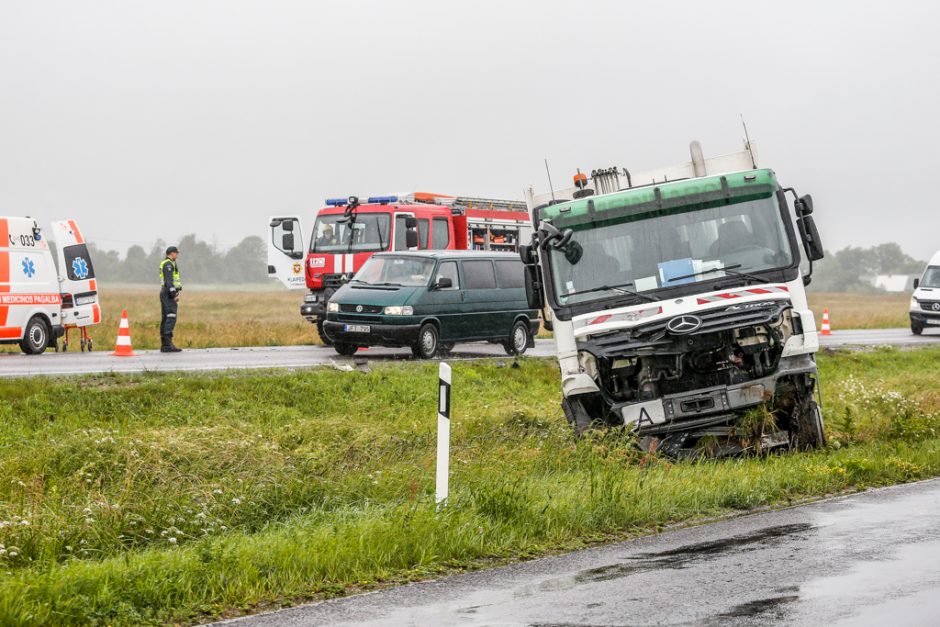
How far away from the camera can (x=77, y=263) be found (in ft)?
81.9

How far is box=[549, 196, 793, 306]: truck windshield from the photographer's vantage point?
1198cm

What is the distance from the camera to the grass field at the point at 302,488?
702 cm

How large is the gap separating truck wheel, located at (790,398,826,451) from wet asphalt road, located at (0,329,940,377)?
30.3 feet

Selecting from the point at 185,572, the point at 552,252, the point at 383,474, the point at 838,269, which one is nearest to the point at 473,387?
the point at 552,252

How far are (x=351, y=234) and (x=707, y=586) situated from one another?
21.7m

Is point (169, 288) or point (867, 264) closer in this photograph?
point (169, 288)

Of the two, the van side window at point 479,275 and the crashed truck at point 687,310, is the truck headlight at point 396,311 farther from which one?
the crashed truck at point 687,310

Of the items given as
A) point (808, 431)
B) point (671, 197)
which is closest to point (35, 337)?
point (671, 197)

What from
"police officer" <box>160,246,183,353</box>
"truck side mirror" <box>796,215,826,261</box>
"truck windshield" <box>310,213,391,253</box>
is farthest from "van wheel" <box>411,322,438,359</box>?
"truck side mirror" <box>796,215,826,261</box>

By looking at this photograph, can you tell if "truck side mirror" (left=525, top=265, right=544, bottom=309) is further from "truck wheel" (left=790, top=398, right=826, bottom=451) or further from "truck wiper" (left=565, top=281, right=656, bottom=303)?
"truck wheel" (left=790, top=398, right=826, bottom=451)

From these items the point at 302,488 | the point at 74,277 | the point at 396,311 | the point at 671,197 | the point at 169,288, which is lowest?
the point at 302,488

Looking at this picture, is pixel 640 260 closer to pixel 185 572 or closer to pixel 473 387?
pixel 185 572

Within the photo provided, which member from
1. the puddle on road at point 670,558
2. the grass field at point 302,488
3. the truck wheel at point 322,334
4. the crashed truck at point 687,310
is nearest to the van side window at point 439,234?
the truck wheel at point 322,334

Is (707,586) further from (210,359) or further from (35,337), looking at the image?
(35,337)
